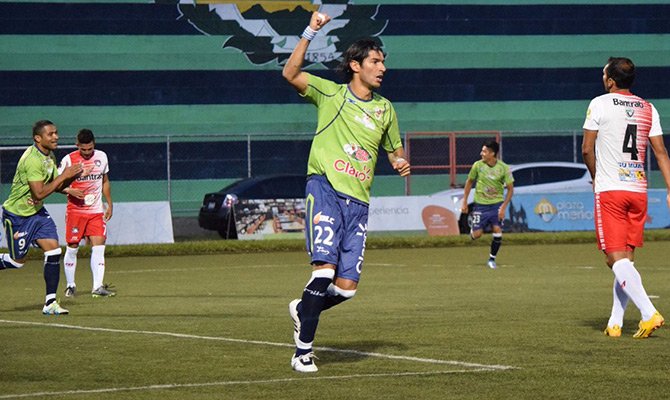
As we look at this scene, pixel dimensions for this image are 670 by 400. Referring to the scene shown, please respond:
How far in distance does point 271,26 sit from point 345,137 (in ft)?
132

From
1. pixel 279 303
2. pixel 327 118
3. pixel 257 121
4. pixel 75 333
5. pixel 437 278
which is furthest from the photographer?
pixel 257 121

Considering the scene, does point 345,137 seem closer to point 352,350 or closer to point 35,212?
point 352,350

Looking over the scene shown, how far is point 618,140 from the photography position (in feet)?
39.5

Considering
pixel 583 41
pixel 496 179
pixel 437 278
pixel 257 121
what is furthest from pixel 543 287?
pixel 583 41

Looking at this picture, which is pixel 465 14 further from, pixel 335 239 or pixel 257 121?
pixel 335 239

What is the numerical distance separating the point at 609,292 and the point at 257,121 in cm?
3274

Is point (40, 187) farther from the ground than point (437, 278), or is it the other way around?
point (40, 187)

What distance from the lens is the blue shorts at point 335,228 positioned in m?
9.99

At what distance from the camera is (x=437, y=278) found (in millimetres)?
21000

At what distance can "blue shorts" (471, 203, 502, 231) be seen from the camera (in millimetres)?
24625

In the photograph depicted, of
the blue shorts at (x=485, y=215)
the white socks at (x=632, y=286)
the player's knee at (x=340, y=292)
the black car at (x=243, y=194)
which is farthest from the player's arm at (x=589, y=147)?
the black car at (x=243, y=194)

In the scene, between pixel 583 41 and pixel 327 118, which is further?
pixel 583 41

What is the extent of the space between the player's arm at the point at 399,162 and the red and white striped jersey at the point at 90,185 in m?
8.28

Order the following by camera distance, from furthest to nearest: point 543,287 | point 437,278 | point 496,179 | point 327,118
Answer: point 496,179 < point 437,278 < point 543,287 < point 327,118
